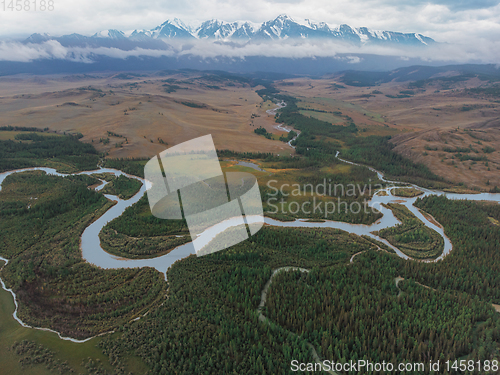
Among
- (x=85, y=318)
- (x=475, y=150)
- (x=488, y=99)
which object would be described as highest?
(x=488, y=99)

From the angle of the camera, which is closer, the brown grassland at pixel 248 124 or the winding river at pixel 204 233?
the winding river at pixel 204 233

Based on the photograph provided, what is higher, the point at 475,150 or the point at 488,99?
the point at 488,99

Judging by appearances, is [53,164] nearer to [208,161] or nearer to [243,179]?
[208,161]

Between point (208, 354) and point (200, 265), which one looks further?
point (200, 265)

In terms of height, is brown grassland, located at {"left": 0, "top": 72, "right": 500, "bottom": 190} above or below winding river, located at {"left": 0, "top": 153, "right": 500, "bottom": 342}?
above

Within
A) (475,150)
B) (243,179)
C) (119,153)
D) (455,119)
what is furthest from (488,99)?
(119,153)

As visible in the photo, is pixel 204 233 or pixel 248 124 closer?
pixel 204 233

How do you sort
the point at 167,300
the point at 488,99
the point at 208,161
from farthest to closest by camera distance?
the point at 488,99 → the point at 208,161 → the point at 167,300

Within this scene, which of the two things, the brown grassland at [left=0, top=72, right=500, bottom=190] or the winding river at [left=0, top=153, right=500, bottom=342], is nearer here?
the winding river at [left=0, top=153, right=500, bottom=342]

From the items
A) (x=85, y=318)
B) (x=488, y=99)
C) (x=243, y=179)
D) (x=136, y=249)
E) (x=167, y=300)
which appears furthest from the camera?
(x=488, y=99)

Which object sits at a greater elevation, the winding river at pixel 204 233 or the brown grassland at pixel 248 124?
the brown grassland at pixel 248 124

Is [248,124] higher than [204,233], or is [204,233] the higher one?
[248,124]
